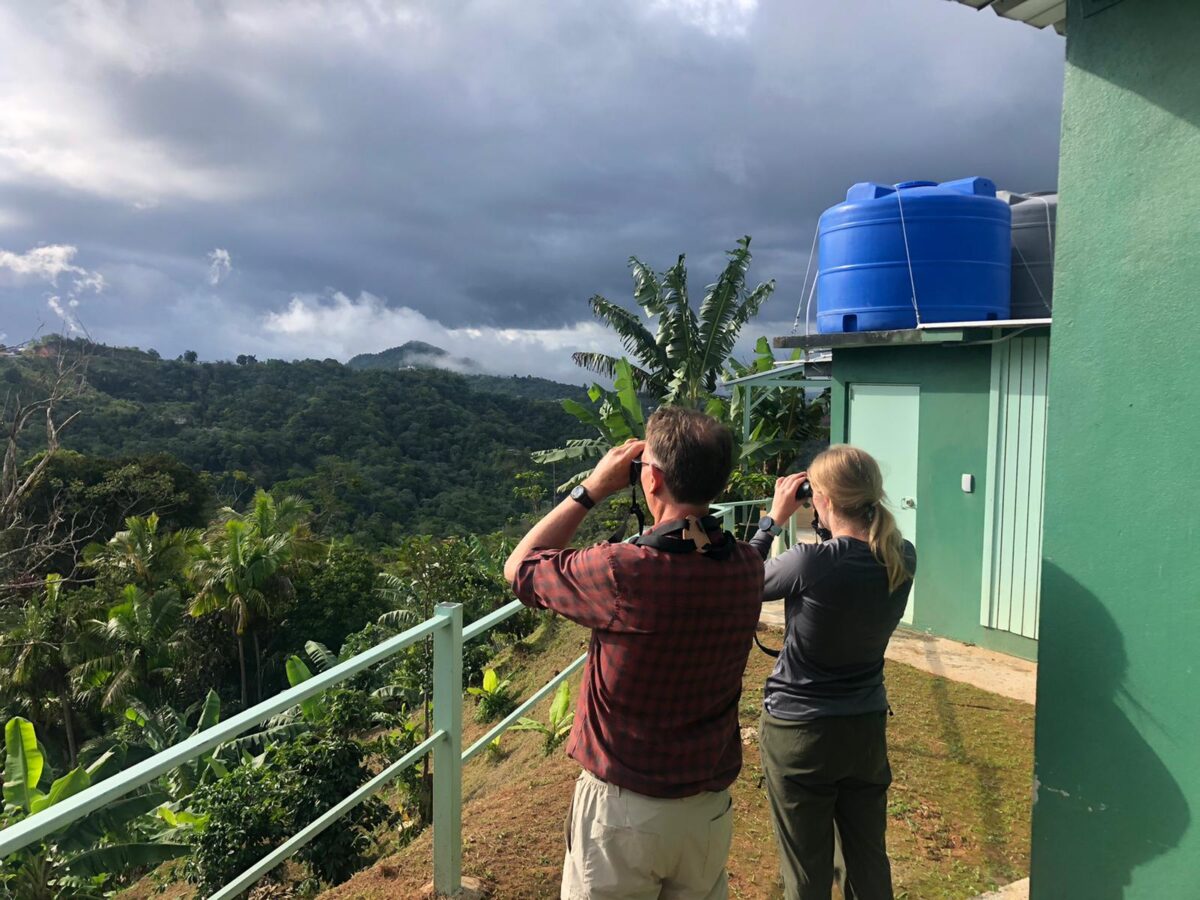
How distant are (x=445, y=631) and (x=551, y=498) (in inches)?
847

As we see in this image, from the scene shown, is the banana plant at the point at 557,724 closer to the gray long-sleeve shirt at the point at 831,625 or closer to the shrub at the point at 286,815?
the shrub at the point at 286,815

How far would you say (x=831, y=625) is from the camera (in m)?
2.09

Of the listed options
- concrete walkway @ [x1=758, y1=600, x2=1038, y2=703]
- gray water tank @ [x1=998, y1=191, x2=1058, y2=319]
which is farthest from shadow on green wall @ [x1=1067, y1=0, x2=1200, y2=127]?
gray water tank @ [x1=998, y1=191, x2=1058, y2=319]

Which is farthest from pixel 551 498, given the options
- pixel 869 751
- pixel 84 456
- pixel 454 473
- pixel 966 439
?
pixel 454 473

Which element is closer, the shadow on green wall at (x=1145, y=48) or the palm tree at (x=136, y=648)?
the shadow on green wall at (x=1145, y=48)

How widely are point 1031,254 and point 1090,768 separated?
20.6 feet

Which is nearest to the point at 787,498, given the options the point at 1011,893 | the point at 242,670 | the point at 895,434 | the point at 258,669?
the point at 1011,893

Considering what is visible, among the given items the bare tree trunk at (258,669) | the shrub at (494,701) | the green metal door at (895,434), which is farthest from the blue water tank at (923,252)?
the bare tree trunk at (258,669)

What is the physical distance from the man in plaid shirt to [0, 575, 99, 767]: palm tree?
20167mm

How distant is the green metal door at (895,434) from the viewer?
23.7 feet

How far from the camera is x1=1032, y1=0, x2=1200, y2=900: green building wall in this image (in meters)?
2.00

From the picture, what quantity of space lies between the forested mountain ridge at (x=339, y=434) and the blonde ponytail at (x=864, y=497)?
33.3 meters

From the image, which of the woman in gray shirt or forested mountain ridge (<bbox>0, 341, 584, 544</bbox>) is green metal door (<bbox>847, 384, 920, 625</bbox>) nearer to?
the woman in gray shirt

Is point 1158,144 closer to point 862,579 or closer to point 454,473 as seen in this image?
point 862,579
